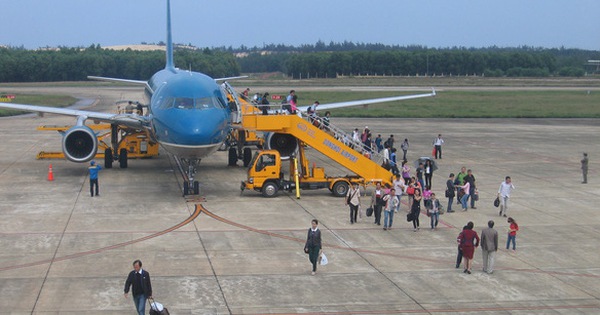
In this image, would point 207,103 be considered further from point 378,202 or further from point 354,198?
point 378,202

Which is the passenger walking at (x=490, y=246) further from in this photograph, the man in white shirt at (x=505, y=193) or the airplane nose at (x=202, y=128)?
the airplane nose at (x=202, y=128)

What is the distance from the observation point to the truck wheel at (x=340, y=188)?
95.6ft

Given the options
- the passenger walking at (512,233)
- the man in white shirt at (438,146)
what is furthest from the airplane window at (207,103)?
the man in white shirt at (438,146)

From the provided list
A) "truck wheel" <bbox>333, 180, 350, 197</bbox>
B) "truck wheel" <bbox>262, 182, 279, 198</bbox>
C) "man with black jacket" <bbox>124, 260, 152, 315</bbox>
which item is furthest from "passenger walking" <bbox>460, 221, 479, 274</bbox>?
"truck wheel" <bbox>262, 182, 279, 198</bbox>

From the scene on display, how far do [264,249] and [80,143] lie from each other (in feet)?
53.5

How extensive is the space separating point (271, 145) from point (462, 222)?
37.9 ft

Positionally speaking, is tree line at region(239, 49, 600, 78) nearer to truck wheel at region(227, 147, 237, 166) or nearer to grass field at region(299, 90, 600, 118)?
grass field at region(299, 90, 600, 118)

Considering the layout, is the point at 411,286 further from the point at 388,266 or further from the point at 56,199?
the point at 56,199

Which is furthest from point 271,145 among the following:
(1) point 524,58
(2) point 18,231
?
(1) point 524,58

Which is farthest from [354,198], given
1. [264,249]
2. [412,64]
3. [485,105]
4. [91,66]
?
[412,64]

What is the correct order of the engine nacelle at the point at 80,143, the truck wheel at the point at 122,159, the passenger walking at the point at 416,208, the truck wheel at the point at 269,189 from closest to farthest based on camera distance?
the passenger walking at the point at 416,208 → the truck wheel at the point at 269,189 → the engine nacelle at the point at 80,143 → the truck wheel at the point at 122,159

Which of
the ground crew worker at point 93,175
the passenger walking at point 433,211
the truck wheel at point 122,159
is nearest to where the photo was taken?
→ the passenger walking at point 433,211

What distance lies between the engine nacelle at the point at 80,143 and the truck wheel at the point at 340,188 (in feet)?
37.4

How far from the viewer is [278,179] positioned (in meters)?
28.6
